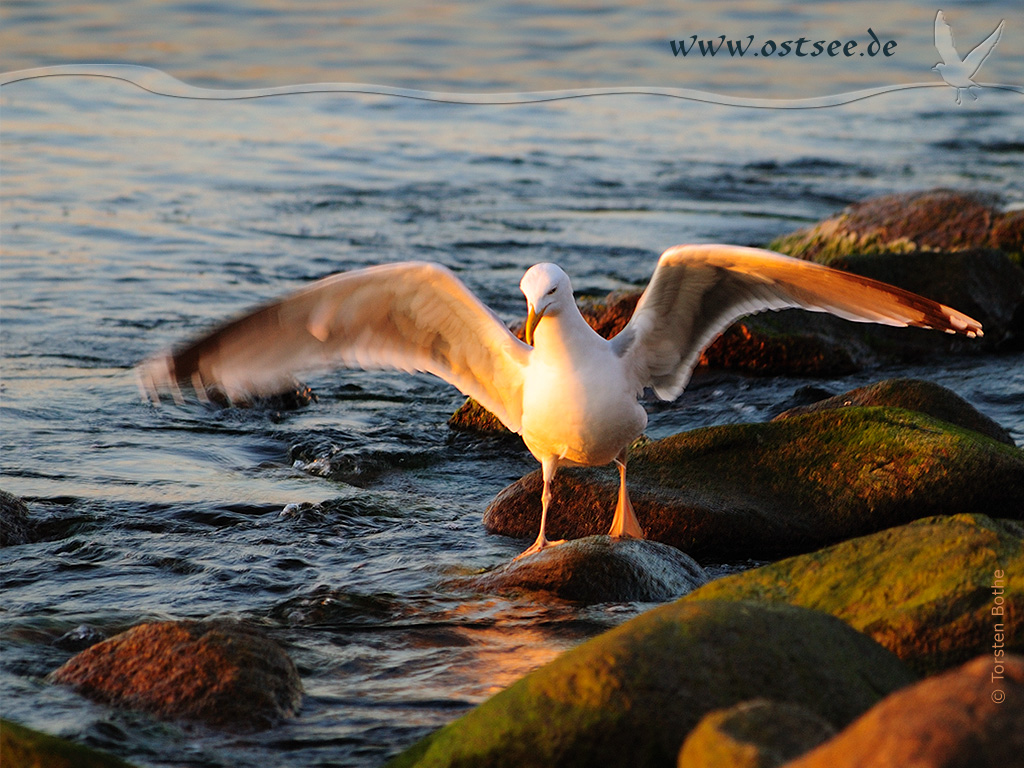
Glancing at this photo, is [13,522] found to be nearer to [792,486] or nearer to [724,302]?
[724,302]

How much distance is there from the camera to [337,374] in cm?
961

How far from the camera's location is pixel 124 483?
7066 millimetres

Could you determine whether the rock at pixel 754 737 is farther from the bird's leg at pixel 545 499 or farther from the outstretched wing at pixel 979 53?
the outstretched wing at pixel 979 53

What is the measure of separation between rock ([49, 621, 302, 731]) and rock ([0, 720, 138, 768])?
676mm

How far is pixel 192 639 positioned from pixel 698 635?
1846 mm

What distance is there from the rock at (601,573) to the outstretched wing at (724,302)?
3.46ft

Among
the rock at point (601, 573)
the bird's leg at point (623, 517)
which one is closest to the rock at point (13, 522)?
the rock at point (601, 573)

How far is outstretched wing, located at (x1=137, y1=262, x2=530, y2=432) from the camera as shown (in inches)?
227

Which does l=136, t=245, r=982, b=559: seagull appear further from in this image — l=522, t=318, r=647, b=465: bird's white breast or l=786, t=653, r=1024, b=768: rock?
l=786, t=653, r=1024, b=768: rock

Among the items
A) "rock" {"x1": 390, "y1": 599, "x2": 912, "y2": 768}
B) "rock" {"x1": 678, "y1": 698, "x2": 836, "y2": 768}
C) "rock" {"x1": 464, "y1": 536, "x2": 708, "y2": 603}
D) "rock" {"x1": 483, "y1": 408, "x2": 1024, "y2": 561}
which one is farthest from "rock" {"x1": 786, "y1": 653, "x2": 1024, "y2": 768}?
"rock" {"x1": 483, "y1": 408, "x2": 1024, "y2": 561}

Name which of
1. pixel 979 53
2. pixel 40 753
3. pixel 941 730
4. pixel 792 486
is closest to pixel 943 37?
pixel 979 53

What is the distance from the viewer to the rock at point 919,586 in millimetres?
4227

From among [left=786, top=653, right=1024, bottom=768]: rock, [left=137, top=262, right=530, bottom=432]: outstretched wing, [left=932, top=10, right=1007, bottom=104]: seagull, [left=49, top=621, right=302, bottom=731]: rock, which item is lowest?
[left=49, top=621, right=302, bottom=731]: rock

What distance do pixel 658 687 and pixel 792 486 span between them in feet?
9.52
